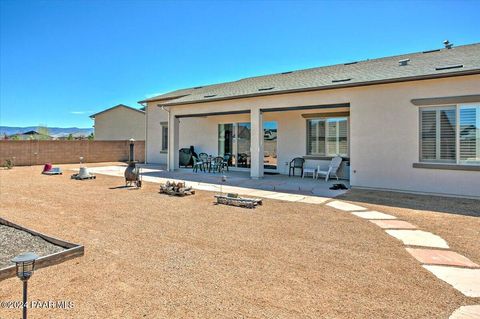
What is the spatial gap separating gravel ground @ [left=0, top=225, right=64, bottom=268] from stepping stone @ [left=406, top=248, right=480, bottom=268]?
514cm

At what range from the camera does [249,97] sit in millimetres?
11922

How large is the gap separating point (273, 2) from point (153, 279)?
1219 centimetres

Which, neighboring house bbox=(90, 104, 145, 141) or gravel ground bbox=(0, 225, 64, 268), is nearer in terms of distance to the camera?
gravel ground bbox=(0, 225, 64, 268)

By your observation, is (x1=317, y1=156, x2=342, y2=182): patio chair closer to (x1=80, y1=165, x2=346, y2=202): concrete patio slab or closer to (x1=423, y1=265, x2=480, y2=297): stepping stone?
(x1=80, y1=165, x2=346, y2=202): concrete patio slab

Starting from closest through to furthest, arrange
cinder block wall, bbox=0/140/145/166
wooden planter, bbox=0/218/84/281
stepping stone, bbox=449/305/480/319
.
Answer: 1. stepping stone, bbox=449/305/480/319
2. wooden planter, bbox=0/218/84/281
3. cinder block wall, bbox=0/140/145/166

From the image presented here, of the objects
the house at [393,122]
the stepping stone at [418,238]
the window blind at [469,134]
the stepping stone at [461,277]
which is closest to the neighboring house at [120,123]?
the house at [393,122]

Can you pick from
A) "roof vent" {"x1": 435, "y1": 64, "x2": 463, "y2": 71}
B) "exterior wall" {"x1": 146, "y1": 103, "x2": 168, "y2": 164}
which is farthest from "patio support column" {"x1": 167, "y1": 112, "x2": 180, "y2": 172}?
"roof vent" {"x1": 435, "y1": 64, "x2": 463, "y2": 71}

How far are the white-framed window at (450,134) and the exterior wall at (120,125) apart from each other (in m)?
23.4

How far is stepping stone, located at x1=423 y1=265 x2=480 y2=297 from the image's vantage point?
3047mm

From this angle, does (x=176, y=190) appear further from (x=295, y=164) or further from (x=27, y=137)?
(x=27, y=137)

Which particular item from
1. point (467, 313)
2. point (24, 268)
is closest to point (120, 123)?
point (24, 268)

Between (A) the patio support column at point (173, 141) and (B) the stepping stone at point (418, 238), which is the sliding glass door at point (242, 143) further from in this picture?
(B) the stepping stone at point (418, 238)

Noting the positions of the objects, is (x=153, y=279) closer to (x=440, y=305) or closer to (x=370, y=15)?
(x=440, y=305)

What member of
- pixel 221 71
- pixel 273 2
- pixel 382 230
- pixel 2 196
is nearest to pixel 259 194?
pixel 382 230
